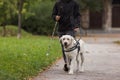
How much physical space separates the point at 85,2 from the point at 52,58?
114 ft

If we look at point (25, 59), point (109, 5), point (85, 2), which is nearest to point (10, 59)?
point (25, 59)

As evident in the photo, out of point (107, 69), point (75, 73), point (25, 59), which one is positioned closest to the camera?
point (75, 73)

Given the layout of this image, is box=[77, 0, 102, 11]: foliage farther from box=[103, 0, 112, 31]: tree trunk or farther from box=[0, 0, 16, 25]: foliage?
box=[0, 0, 16, 25]: foliage

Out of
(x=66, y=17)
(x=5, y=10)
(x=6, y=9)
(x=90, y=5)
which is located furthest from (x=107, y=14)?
(x=66, y=17)

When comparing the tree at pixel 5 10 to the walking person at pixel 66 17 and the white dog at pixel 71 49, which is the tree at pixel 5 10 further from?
the white dog at pixel 71 49

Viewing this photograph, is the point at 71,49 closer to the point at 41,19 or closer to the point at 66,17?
the point at 66,17

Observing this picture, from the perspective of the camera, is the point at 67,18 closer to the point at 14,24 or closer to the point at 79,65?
the point at 79,65

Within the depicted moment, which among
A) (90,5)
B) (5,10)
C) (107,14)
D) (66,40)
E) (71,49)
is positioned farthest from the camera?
(107,14)

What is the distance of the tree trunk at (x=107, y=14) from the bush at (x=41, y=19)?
36.2 ft

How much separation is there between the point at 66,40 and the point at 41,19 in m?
32.0

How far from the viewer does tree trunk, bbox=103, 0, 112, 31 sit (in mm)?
56125

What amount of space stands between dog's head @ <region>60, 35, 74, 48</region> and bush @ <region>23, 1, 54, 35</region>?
31058 millimetres

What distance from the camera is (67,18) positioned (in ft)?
49.0

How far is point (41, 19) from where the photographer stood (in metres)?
45.9
